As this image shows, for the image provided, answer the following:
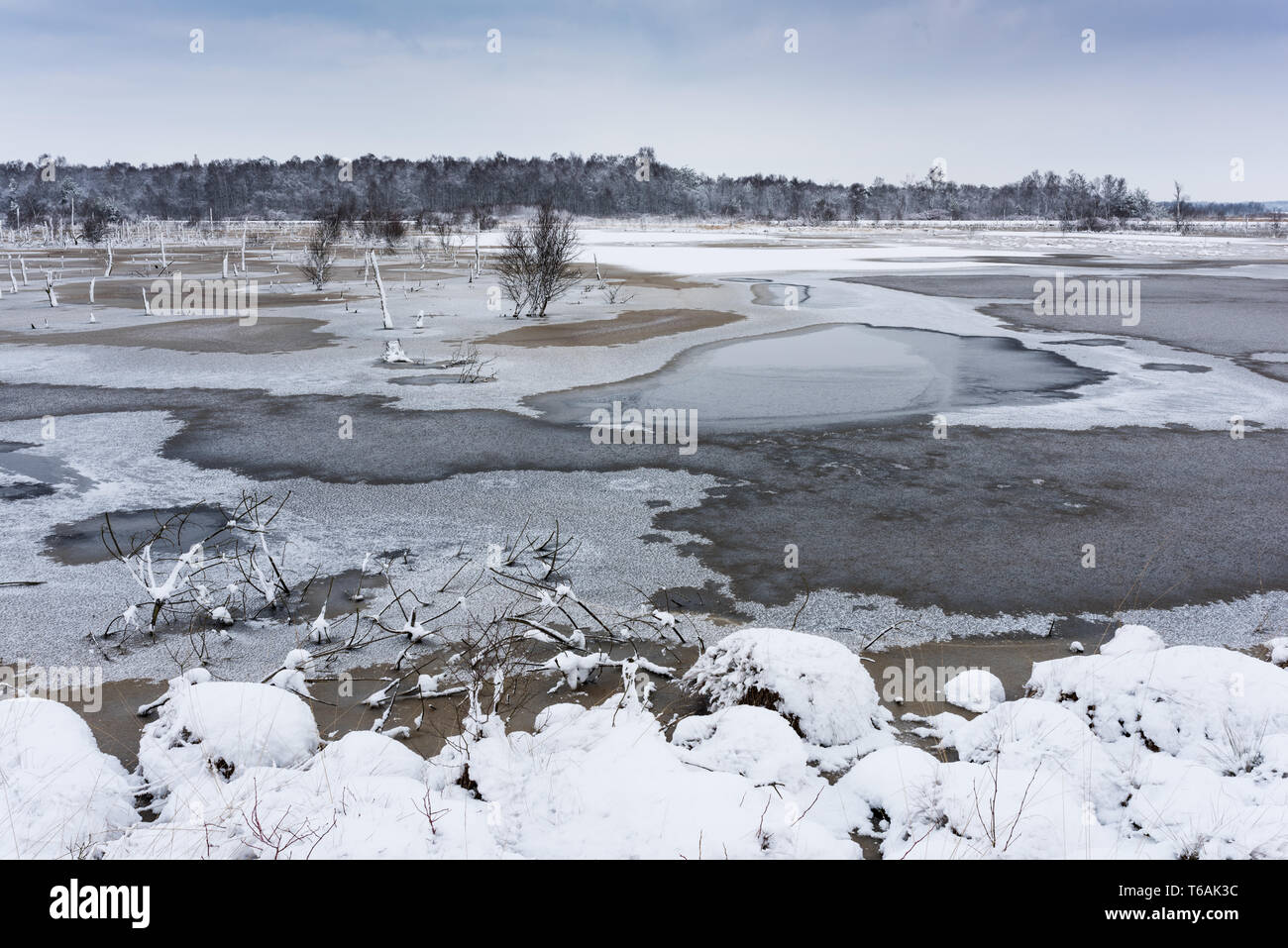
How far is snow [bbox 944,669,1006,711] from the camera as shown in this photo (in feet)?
15.5

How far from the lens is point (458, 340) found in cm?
1733

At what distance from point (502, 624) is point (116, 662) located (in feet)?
7.22

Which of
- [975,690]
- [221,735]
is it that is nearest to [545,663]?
[221,735]

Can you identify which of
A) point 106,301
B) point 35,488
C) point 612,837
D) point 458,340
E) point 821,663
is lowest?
point 612,837

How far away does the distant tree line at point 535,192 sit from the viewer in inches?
3844

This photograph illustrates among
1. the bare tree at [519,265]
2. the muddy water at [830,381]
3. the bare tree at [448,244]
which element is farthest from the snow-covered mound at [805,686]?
the bare tree at [448,244]

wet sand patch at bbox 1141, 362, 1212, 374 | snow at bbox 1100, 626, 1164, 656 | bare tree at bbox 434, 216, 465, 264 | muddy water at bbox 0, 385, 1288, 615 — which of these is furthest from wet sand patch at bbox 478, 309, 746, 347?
bare tree at bbox 434, 216, 465, 264

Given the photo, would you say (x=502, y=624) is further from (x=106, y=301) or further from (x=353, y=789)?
(x=106, y=301)

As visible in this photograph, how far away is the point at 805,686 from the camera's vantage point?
453 cm

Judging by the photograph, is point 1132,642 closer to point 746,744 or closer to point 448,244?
point 746,744

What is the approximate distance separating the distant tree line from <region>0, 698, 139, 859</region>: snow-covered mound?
276ft

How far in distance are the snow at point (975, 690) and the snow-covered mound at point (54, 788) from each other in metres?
3.96

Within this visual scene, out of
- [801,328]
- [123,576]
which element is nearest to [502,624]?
[123,576]

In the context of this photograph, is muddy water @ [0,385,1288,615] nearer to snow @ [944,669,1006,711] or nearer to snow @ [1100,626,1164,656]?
snow @ [1100,626,1164,656]
